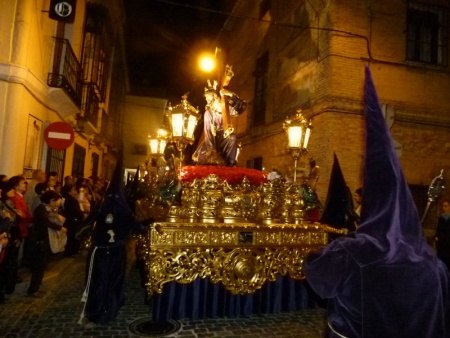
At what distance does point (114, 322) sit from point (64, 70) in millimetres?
8248

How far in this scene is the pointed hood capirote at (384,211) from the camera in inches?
68.9

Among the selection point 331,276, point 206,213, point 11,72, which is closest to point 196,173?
point 206,213

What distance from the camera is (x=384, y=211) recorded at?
5.81 ft

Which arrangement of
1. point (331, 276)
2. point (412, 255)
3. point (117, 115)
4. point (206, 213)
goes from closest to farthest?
1. point (412, 255)
2. point (331, 276)
3. point (206, 213)
4. point (117, 115)

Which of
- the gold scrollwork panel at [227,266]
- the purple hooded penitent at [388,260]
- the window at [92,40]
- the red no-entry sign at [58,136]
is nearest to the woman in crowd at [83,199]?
the red no-entry sign at [58,136]

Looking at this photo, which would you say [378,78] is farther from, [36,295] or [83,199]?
[36,295]

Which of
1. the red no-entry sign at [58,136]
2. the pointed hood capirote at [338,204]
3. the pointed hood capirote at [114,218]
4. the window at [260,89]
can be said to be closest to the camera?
the pointed hood capirote at [114,218]

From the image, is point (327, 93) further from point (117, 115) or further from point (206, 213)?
point (117, 115)

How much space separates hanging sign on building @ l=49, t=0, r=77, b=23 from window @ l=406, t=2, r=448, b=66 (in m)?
9.73

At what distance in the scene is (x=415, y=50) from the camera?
1025 centimetres

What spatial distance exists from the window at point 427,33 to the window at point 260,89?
5857 millimetres

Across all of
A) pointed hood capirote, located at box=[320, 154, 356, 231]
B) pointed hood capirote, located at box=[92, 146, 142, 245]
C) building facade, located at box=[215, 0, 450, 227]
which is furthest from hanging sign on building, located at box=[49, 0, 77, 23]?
Answer: pointed hood capirote, located at box=[320, 154, 356, 231]

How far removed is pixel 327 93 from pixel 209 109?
14.9 feet

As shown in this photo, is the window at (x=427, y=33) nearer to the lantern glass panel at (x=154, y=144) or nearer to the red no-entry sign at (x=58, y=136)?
the lantern glass panel at (x=154, y=144)
